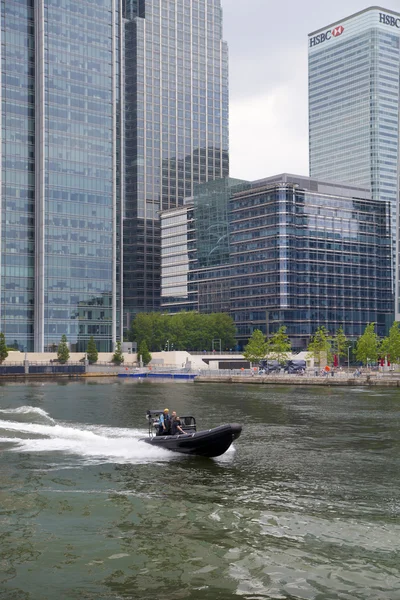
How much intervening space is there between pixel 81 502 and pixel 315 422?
36.7 meters

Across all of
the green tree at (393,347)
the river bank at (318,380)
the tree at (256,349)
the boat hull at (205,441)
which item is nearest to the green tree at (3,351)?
the river bank at (318,380)

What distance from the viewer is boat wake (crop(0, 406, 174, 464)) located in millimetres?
48281

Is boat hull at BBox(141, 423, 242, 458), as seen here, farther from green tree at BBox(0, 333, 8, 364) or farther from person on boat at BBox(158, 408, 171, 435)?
green tree at BBox(0, 333, 8, 364)

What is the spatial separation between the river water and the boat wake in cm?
14

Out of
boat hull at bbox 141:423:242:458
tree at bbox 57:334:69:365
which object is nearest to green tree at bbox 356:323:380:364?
tree at bbox 57:334:69:365

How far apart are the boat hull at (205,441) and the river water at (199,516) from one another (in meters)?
0.58

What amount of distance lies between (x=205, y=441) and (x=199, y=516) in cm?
1374

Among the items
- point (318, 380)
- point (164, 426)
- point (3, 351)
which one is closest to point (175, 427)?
point (164, 426)

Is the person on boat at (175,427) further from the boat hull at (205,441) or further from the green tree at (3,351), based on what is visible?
the green tree at (3,351)

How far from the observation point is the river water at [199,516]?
2484 cm

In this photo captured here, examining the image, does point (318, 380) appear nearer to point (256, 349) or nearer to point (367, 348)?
point (367, 348)

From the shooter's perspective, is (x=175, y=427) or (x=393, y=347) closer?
(x=175, y=427)

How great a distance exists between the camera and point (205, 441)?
152 feet

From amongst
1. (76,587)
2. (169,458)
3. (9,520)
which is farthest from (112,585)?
(169,458)
